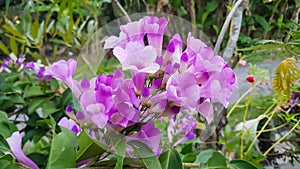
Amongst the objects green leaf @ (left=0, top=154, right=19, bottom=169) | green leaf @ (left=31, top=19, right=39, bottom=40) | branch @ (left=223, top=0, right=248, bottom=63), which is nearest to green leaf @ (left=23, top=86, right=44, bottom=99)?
green leaf @ (left=31, top=19, right=39, bottom=40)

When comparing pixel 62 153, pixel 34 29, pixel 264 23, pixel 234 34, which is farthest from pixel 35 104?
pixel 264 23

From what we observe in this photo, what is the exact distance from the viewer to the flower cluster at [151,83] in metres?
0.34

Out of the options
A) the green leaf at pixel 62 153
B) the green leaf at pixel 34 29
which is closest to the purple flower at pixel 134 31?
the green leaf at pixel 62 153

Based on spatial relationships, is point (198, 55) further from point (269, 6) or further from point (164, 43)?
point (269, 6)

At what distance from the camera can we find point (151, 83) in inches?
14.2

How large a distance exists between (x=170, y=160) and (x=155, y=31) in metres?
0.12

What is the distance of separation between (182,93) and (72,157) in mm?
118

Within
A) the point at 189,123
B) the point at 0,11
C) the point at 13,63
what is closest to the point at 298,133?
the point at 189,123

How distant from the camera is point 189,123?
29.3 inches

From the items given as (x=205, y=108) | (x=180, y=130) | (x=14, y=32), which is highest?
(x=205, y=108)

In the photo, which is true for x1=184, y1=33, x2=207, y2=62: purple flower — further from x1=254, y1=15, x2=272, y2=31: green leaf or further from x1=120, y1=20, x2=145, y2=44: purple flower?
Answer: x1=254, y1=15, x2=272, y2=31: green leaf

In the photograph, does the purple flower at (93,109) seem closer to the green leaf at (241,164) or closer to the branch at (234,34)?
the green leaf at (241,164)

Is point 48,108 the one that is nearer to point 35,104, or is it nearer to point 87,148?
point 35,104

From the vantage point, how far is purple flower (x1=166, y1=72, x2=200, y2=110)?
13.2 inches
